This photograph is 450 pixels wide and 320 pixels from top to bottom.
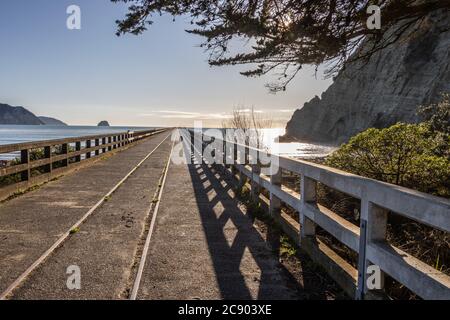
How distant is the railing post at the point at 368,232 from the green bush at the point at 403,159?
4.32m

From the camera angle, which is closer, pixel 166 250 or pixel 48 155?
pixel 166 250

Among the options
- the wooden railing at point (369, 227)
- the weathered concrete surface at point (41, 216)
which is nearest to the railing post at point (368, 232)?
the wooden railing at point (369, 227)

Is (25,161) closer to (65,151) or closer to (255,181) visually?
(65,151)

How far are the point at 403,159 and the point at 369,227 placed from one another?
4891 mm

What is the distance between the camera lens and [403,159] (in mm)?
8062

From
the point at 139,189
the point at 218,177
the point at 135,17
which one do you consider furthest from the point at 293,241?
the point at 218,177

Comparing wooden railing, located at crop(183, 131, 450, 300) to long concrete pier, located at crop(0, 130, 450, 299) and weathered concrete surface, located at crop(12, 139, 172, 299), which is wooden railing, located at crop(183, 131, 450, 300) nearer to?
long concrete pier, located at crop(0, 130, 450, 299)

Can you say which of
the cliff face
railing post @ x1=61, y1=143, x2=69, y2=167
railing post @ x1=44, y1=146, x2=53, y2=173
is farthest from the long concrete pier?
the cliff face

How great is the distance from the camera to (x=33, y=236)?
21.1 feet

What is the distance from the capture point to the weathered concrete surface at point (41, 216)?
17.7ft

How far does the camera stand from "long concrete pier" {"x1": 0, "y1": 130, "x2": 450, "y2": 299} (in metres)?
4.34

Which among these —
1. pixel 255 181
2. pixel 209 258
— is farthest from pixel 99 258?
pixel 255 181

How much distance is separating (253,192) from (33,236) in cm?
481

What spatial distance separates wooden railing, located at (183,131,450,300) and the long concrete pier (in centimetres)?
2
